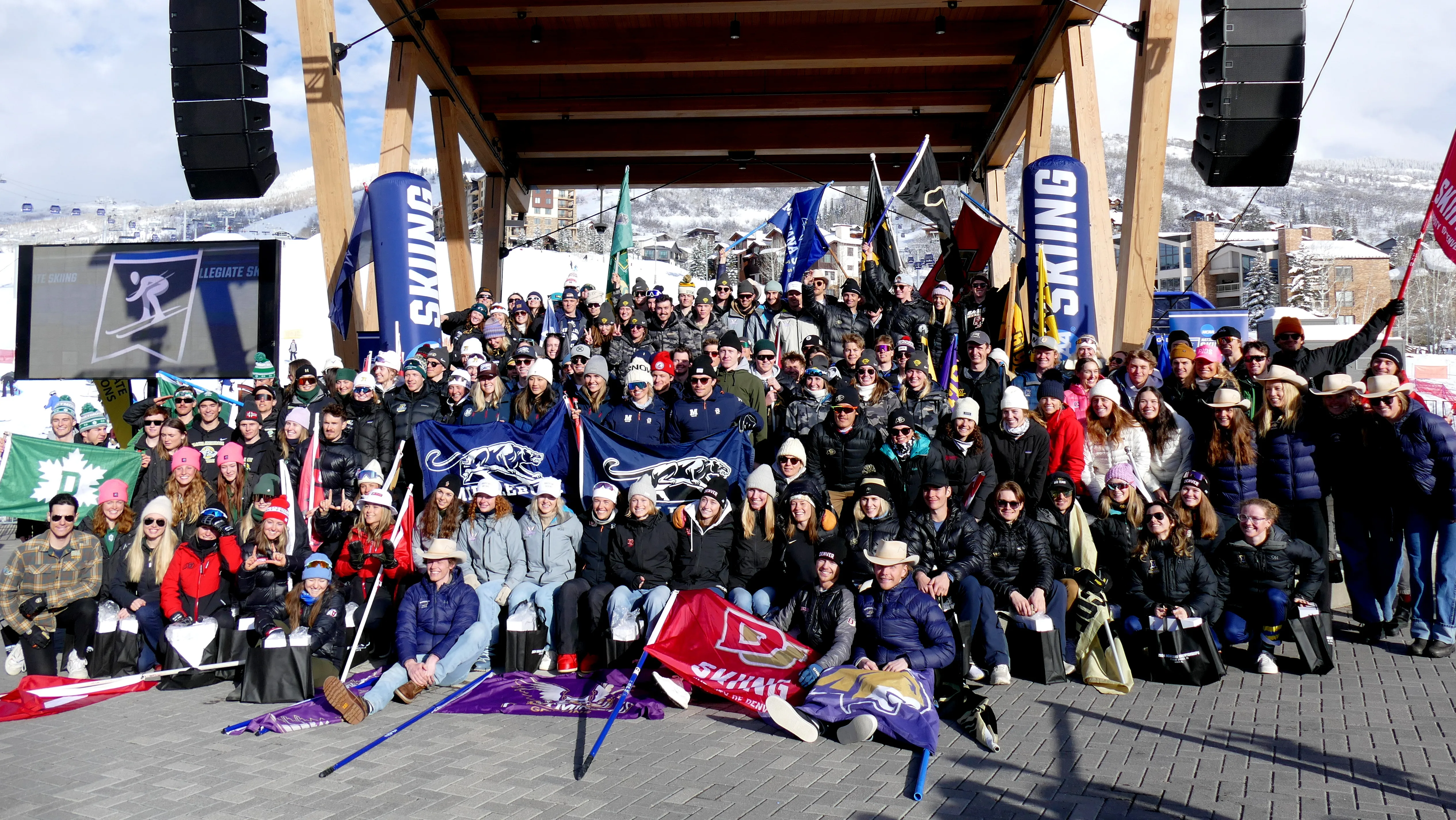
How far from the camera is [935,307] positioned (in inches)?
437

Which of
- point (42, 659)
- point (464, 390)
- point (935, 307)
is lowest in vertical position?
point (42, 659)

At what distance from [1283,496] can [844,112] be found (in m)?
12.4

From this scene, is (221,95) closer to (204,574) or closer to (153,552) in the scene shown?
(153,552)

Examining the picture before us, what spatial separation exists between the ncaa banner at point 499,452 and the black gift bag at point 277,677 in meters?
2.26

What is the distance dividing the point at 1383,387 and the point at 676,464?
507cm

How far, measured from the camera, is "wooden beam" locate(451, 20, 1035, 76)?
49.9ft

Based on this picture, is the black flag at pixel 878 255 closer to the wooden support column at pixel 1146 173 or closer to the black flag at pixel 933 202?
the black flag at pixel 933 202

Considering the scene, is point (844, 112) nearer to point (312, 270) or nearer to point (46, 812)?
point (46, 812)

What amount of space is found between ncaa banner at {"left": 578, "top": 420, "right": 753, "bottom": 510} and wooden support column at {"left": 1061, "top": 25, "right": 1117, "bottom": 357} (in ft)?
16.0

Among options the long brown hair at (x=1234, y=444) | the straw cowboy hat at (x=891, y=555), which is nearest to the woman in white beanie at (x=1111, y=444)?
the long brown hair at (x=1234, y=444)

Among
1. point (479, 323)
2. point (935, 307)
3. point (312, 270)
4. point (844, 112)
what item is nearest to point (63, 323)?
point (479, 323)

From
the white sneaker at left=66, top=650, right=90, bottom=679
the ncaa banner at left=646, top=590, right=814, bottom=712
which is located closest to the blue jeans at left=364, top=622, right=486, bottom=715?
the ncaa banner at left=646, top=590, right=814, bottom=712

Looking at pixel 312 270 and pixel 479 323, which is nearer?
pixel 479 323

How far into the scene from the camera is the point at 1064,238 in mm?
11367
